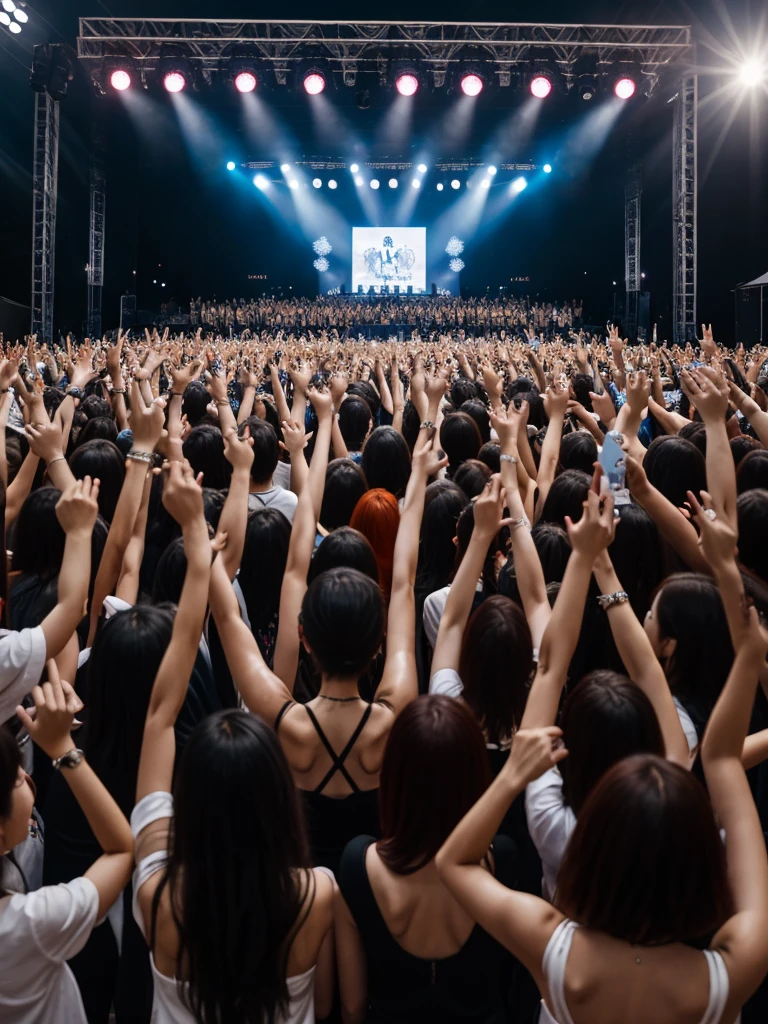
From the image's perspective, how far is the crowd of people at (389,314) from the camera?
59.4 feet

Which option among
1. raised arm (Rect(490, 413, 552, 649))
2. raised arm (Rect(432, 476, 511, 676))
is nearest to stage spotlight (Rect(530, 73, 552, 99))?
raised arm (Rect(490, 413, 552, 649))

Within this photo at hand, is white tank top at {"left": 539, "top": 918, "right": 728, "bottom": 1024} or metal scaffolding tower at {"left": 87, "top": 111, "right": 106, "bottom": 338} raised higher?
metal scaffolding tower at {"left": 87, "top": 111, "right": 106, "bottom": 338}

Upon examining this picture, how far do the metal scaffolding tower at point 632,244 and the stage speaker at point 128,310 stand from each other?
845 centimetres

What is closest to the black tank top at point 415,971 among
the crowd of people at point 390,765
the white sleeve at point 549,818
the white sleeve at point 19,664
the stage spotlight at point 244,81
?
the crowd of people at point 390,765

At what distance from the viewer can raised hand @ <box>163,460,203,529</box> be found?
1.86 m

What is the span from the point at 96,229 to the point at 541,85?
7183 mm

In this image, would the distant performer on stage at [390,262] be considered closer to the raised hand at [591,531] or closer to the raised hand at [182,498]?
the raised hand at [182,498]

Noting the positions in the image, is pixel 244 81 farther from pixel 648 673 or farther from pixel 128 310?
pixel 648 673

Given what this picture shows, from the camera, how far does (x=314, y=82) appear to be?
39.6 feet

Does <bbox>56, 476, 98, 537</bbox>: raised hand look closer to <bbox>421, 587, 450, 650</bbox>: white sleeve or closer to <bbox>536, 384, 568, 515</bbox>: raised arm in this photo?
<bbox>421, 587, 450, 650</bbox>: white sleeve

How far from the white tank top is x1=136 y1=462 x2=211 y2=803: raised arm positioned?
0.69m

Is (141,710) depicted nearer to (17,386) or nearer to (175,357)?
(17,386)

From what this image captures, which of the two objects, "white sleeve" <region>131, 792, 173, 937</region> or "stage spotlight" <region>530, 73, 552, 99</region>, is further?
"stage spotlight" <region>530, 73, 552, 99</region>

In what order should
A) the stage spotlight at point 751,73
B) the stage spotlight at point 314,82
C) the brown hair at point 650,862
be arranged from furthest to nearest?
the stage spotlight at point 751,73 < the stage spotlight at point 314,82 < the brown hair at point 650,862
